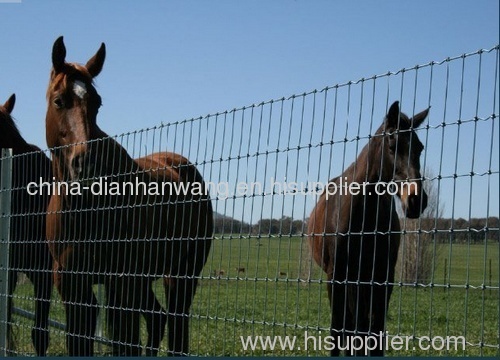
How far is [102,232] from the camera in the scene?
4.93 meters

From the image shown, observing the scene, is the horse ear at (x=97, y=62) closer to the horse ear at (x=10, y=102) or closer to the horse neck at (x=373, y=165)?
the horse neck at (x=373, y=165)

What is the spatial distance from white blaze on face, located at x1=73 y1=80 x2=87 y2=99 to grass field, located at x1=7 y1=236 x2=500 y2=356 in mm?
1618

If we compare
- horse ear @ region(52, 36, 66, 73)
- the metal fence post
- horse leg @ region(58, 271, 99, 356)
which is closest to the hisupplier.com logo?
horse leg @ region(58, 271, 99, 356)

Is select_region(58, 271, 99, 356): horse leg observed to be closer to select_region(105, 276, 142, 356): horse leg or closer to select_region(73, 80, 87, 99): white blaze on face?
Answer: select_region(105, 276, 142, 356): horse leg

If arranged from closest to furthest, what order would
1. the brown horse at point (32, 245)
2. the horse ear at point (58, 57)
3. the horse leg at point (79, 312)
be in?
the horse leg at point (79, 312)
the brown horse at point (32, 245)
the horse ear at point (58, 57)

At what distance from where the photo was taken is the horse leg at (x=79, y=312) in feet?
17.0

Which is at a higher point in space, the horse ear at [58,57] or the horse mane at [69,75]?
the horse ear at [58,57]

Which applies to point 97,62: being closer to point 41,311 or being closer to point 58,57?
point 58,57

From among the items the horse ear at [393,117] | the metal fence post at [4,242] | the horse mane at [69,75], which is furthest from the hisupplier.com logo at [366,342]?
the horse mane at [69,75]

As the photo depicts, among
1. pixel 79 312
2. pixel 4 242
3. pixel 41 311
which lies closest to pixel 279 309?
pixel 41 311

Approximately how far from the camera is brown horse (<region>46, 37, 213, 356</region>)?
4785mm

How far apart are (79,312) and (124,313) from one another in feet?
1.57

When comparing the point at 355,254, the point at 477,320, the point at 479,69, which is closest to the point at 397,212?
the point at 355,254

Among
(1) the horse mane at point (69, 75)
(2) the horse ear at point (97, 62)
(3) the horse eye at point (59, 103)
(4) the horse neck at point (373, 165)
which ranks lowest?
(4) the horse neck at point (373, 165)
